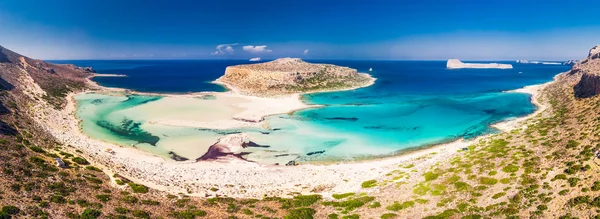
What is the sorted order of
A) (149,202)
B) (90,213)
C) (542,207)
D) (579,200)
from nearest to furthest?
1. (579,200)
2. (90,213)
3. (542,207)
4. (149,202)

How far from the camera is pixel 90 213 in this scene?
24781mm

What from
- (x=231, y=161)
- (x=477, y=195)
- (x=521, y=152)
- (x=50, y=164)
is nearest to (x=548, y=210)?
(x=477, y=195)

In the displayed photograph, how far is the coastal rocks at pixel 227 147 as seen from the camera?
160ft

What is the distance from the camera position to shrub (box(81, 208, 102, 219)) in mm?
24141

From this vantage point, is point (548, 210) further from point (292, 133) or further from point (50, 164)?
point (50, 164)

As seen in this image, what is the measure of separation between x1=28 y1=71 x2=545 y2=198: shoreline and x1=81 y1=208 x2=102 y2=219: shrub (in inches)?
366

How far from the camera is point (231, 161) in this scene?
1828 inches

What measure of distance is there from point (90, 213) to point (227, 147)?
90.5ft

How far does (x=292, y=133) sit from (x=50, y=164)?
3798 cm

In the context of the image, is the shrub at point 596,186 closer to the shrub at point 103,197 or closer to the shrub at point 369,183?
the shrub at point 369,183

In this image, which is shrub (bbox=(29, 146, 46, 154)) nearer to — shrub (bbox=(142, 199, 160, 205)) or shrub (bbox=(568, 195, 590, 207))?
shrub (bbox=(142, 199, 160, 205))

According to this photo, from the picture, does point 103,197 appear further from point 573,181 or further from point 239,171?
point 573,181

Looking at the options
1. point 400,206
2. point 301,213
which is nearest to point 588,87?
point 400,206

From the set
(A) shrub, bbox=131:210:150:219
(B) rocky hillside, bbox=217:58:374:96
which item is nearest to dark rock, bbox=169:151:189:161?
(A) shrub, bbox=131:210:150:219
